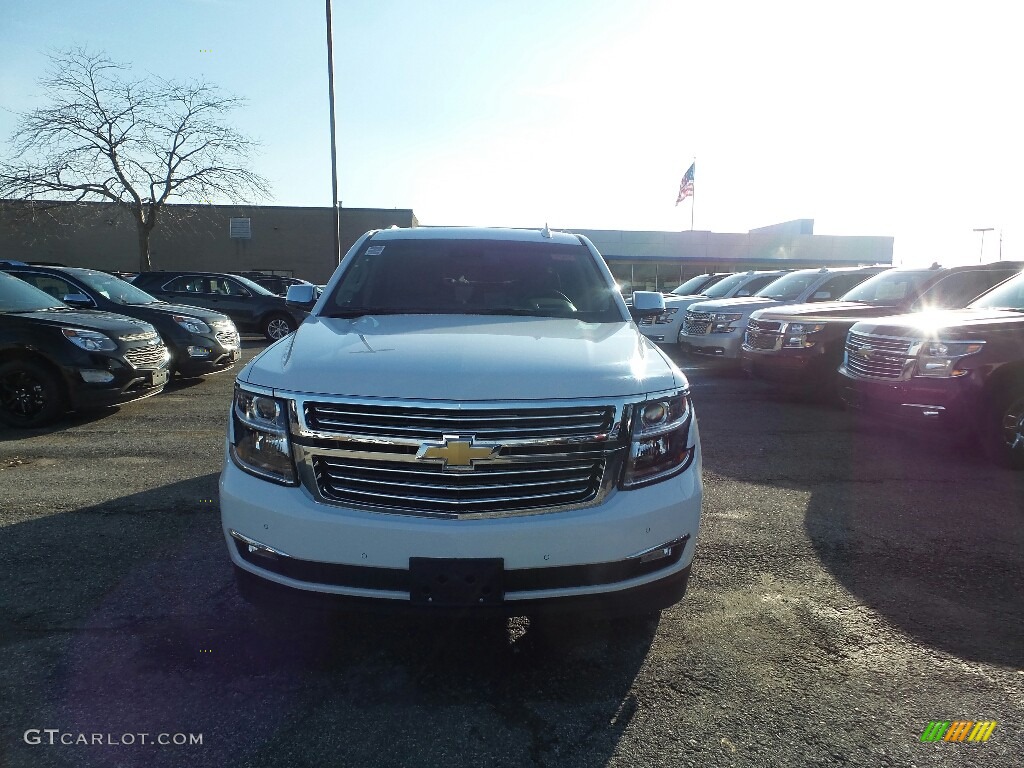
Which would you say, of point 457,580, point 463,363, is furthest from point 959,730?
point 463,363

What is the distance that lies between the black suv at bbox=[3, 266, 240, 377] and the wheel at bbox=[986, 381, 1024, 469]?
8.94 metres

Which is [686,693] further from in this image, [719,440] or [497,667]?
[719,440]

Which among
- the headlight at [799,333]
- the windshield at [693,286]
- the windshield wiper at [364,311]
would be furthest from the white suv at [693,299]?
the windshield wiper at [364,311]

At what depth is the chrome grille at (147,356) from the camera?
750 cm

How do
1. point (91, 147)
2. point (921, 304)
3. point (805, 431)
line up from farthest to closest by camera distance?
1. point (91, 147)
2. point (921, 304)
3. point (805, 431)

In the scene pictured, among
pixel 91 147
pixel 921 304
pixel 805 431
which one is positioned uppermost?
pixel 91 147

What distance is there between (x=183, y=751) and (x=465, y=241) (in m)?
3.07

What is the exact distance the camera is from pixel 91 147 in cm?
2981

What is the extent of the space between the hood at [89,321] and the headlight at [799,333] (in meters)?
7.50

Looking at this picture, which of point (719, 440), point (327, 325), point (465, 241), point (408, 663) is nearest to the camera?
point (408, 663)

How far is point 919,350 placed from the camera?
19.8ft

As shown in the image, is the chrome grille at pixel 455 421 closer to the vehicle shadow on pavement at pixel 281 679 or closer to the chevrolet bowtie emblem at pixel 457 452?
the chevrolet bowtie emblem at pixel 457 452

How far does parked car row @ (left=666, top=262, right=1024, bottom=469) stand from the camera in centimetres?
575

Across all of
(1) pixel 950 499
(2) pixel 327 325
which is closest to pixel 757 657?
(2) pixel 327 325
